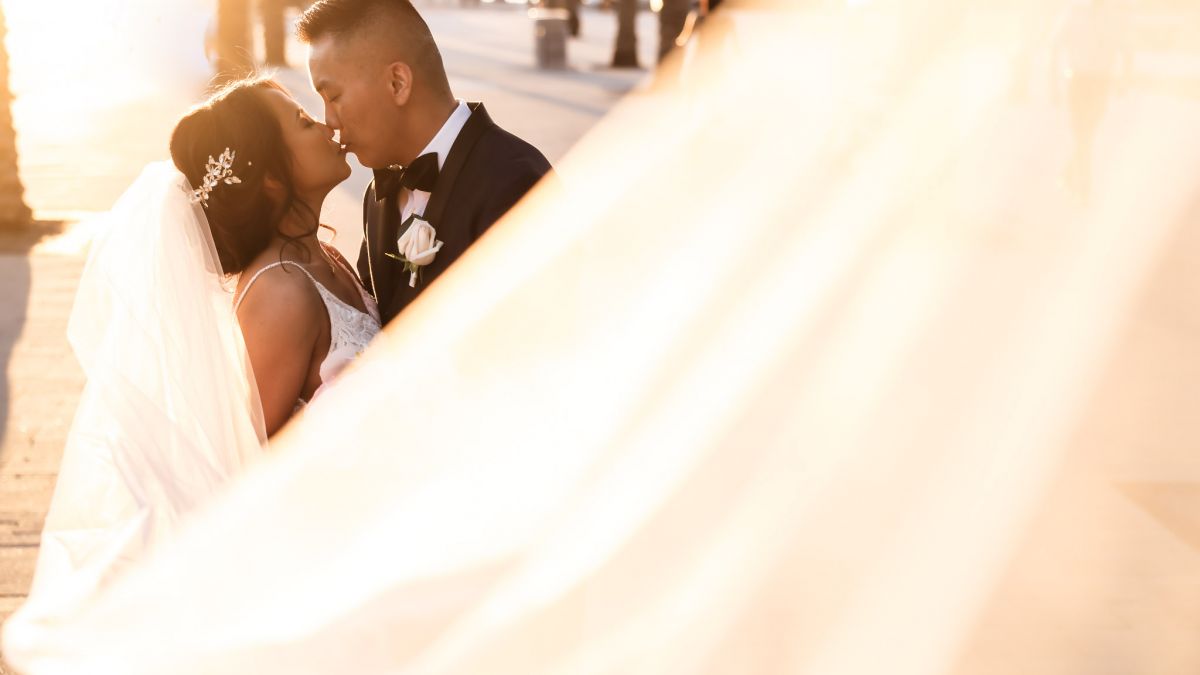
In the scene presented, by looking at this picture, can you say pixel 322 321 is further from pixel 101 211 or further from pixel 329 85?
pixel 101 211

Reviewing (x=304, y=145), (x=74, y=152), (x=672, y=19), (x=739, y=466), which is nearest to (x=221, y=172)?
(x=304, y=145)

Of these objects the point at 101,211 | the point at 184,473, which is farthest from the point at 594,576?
the point at 101,211

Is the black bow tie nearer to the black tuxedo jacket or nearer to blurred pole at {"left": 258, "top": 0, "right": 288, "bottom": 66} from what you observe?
the black tuxedo jacket

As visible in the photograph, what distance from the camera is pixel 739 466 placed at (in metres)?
6.09

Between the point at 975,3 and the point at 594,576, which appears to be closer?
the point at 594,576

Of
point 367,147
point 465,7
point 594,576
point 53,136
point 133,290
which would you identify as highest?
point 465,7

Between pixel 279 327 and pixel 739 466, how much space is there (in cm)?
307

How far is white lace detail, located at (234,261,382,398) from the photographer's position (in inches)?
137

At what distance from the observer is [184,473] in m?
3.47

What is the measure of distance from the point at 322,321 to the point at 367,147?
0.50 metres

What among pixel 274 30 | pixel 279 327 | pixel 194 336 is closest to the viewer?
pixel 279 327

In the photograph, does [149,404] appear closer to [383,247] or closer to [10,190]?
[383,247]

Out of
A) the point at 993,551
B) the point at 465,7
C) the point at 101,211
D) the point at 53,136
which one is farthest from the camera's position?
the point at 465,7

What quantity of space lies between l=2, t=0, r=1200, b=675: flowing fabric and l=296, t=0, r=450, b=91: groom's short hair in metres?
0.51
